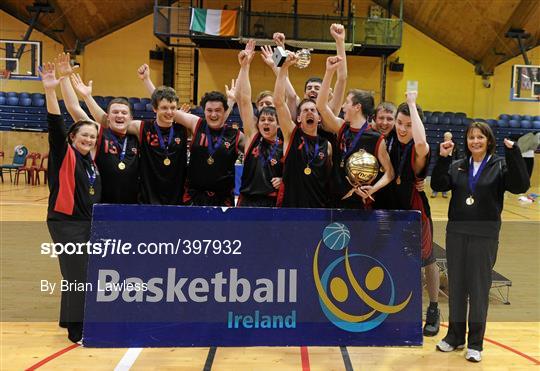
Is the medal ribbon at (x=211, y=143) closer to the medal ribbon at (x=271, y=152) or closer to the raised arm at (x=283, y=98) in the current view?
the medal ribbon at (x=271, y=152)

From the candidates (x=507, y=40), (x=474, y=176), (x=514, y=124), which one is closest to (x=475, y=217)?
(x=474, y=176)

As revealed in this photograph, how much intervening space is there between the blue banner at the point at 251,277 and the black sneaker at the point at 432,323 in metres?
0.46

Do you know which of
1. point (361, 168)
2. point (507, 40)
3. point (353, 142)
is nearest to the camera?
point (361, 168)

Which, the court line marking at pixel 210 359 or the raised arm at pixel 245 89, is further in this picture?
the raised arm at pixel 245 89

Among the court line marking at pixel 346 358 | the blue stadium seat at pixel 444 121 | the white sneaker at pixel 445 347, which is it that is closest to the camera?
the court line marking at pixel 346 358

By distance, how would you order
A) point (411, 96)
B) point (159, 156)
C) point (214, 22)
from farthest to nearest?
point (214, 22)
point (159, 156)
point (411, 96)

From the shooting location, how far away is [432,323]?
4.21m

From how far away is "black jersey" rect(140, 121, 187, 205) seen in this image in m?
4.12

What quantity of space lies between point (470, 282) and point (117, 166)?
2955 mm

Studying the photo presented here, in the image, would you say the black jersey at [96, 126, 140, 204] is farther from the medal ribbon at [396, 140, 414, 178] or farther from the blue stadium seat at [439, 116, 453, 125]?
the blue stadium seat at [439, 116, 453, 125]

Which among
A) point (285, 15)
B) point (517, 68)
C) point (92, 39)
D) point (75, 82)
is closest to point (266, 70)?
point (285, 15)

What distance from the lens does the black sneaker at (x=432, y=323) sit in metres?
4.16

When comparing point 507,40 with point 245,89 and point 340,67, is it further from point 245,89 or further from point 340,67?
point 245,89

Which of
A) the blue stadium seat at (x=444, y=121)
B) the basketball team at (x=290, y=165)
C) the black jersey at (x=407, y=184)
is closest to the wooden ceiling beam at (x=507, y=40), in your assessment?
the blue stadium seat at (x=444, y=121)
